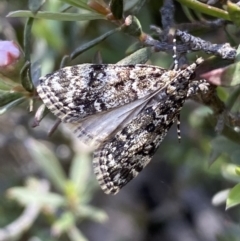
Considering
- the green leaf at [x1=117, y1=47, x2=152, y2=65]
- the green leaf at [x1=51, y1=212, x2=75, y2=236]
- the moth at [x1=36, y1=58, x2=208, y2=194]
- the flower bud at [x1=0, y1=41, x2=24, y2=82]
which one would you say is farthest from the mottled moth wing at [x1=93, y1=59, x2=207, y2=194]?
the green leaf at [x1=51, y1=212, x2=75, y2=236]

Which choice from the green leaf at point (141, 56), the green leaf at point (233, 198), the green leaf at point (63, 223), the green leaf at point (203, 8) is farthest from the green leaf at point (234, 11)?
the green leaf at point (63, 223)

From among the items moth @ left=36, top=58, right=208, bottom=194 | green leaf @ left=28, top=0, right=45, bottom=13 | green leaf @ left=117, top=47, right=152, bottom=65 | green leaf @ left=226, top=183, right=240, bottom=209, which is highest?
green leaf @ left=28, top=0, right=45, bottom=13

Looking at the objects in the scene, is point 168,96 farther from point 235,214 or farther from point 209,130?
point 235,214

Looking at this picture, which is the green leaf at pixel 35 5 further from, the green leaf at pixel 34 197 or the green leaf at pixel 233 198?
the green leaf at pixel 34 197

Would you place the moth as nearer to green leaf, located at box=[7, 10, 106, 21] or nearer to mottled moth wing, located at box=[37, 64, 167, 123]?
mottled moth wing, located at box=[37, 64, 167, 123]

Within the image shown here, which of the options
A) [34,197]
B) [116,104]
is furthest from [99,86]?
[34,197]

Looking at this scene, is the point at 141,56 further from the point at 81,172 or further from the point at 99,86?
the point at 81,172

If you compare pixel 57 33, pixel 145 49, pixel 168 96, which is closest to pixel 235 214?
pixel 57 33
